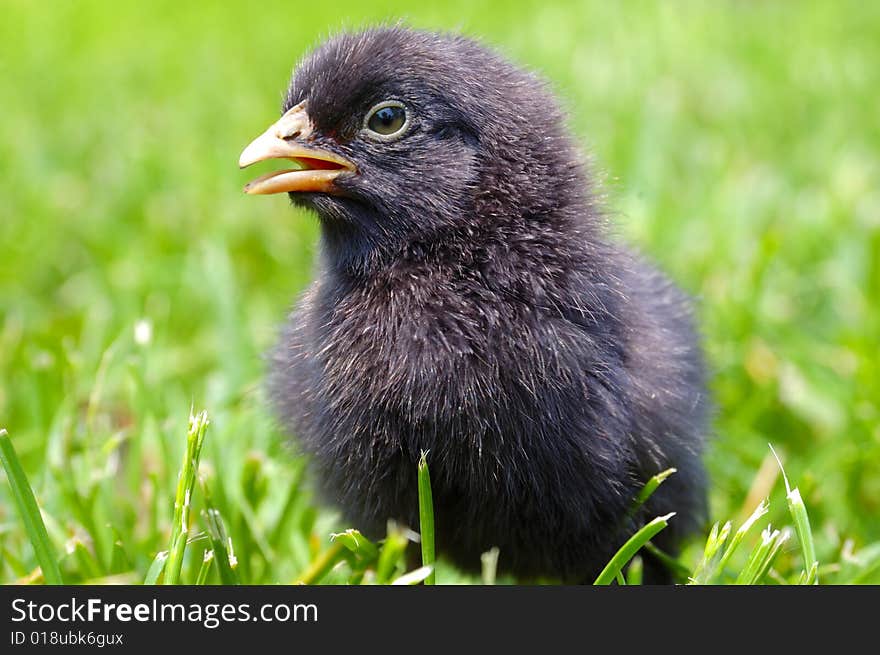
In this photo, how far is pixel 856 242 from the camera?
4762mm

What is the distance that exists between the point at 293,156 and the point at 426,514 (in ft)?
2.90

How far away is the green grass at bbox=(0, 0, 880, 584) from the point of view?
3178mm

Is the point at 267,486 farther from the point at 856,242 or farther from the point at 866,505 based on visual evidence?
the point at 856,242

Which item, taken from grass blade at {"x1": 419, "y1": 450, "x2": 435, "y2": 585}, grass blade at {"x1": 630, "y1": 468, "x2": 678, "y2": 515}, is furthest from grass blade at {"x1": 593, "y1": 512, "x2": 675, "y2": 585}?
grass blade at {"x1": 419, "y1": 450, "x2": 435, "y2": 585}

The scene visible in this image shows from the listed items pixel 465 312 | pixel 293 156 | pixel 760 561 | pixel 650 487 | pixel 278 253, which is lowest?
pixel 760 561

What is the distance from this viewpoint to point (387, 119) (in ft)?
8.40

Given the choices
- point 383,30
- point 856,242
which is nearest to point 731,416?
point 856,242

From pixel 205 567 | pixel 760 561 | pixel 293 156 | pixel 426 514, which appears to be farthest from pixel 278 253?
pixel 760 561

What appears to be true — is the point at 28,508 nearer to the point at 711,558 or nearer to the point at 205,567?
the point at 205,567

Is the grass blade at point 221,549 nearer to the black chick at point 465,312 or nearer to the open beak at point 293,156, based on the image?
the black chick at point 465,312

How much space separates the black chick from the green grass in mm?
227

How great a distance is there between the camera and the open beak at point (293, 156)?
2.56 metres

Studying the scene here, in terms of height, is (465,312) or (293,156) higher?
(293,156)

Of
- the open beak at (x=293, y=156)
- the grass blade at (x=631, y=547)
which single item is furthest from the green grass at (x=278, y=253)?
the open beak at (x=293, y=156)
